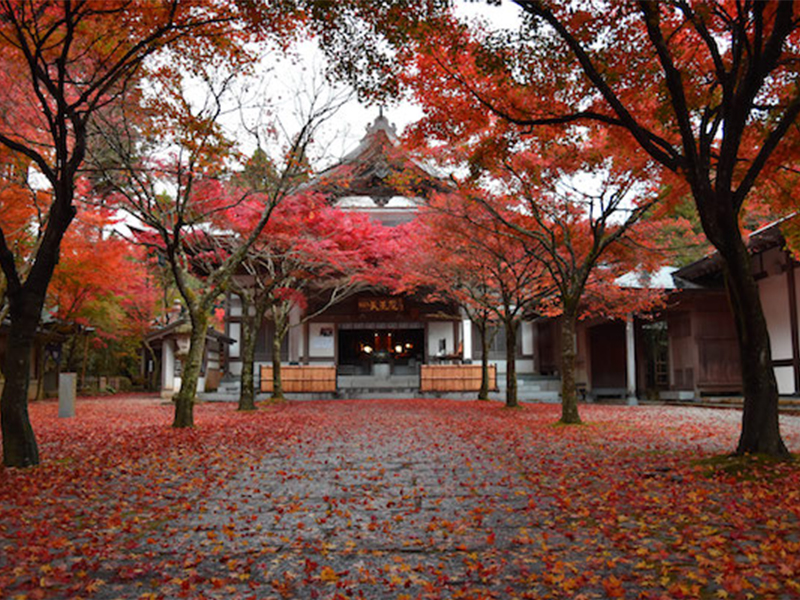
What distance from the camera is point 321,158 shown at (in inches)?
465

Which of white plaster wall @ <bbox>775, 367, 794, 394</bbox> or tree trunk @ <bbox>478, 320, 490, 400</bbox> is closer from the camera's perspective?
white plaster wall @ <bbox>775, 367, 794, 394</bbox>

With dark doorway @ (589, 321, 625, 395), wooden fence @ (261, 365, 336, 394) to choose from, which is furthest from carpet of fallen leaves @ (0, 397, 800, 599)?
dark doorway @ (589, 321, 625, 395)

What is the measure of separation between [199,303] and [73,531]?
7011 mm

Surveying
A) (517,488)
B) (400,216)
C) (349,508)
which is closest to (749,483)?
(517,488)

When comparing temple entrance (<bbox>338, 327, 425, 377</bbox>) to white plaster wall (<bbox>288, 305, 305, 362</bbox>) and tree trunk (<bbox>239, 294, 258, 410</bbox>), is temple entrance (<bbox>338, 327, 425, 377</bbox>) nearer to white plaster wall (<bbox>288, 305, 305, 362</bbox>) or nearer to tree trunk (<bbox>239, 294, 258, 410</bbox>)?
white plaster wall (<bbox>288, 305, 305, 362</bbox>)

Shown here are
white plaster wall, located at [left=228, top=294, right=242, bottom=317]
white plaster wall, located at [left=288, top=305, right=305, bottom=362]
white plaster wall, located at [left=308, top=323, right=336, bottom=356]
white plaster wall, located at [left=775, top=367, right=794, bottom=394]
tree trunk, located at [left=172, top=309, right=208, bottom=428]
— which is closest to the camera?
tree trunk, located at [left=172, top=309, right=208, bottom=428]

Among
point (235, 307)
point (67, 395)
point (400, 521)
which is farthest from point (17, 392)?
point (235, 307)

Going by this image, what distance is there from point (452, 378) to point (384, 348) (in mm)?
9332

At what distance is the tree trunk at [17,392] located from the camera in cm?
702

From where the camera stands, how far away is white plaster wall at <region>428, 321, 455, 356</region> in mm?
26656

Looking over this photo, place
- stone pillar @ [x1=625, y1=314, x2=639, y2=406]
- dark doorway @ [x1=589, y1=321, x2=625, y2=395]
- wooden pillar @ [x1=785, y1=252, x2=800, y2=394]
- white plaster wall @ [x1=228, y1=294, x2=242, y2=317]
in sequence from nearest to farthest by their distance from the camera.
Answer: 1. wooden pillar @ [x1=785, y1=252, x2=800, y2=394]
2. stone pillar @ [x1=625, y1=314, x2=639, y2=406]
3. dark doorway @ [x1=589, y1=321, x2=625, y2=395]
4. white plaster wall @ [x1=228, y1=294, x2=242, y2=317]

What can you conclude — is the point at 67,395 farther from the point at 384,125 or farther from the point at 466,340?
the point at 384,125

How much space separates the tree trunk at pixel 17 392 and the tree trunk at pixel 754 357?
306 inches

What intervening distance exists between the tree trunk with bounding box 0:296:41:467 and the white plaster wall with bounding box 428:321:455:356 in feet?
66.6
